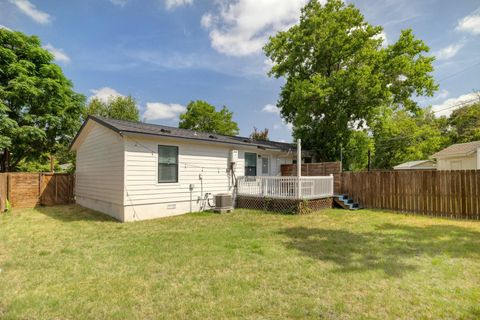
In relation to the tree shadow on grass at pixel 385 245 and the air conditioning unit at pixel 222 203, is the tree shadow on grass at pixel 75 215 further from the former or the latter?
the tree shadow on grass at pixel 385 245

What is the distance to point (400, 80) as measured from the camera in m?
14.4

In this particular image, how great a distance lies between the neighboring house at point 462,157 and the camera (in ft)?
47.9

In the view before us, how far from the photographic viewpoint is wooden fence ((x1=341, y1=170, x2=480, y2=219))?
28.2 feet

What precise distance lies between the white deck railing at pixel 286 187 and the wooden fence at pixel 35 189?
9.27 metres

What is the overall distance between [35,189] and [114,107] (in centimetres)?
1798

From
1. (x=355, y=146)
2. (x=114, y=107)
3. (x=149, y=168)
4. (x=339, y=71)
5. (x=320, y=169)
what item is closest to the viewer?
(x=149, y=168)

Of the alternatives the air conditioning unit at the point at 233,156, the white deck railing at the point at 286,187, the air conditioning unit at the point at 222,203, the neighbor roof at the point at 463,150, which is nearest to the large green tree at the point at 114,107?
the air conditioning unit at the point at 233,156

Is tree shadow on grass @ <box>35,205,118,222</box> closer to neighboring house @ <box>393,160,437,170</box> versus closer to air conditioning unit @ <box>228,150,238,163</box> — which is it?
air conditioning unit @ <box>228,150,238,163</box>

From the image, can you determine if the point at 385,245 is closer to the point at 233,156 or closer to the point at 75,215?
the point at 233,156

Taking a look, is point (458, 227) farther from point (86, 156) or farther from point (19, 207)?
point (19, 207)

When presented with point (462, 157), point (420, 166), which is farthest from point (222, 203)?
point (420, 166)

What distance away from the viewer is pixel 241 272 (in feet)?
12.9

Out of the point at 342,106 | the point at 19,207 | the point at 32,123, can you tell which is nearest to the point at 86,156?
the point at 19,207

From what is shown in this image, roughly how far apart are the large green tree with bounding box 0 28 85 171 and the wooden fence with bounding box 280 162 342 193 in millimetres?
13513
